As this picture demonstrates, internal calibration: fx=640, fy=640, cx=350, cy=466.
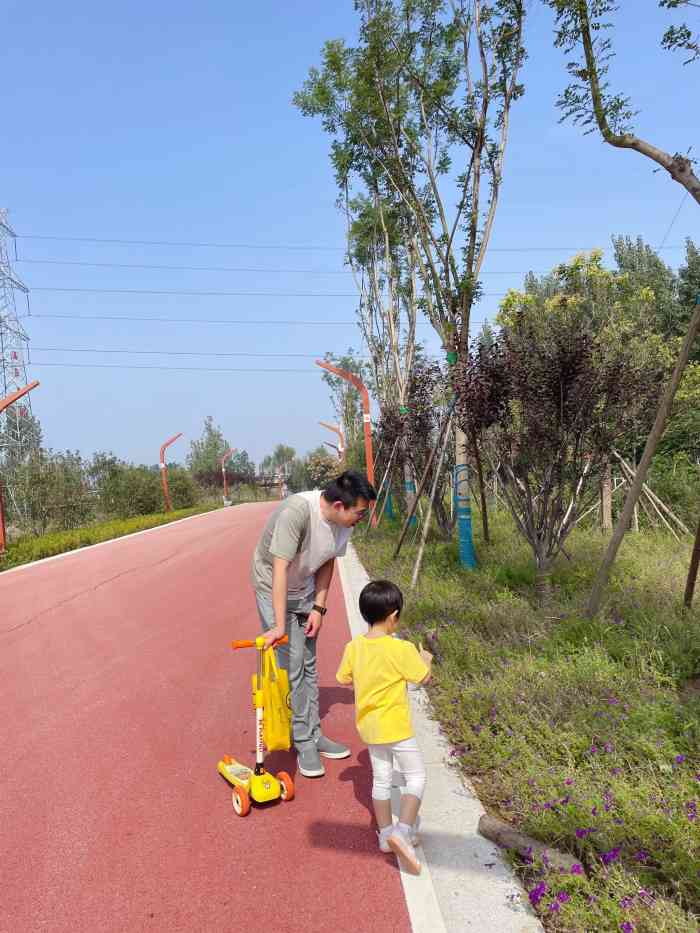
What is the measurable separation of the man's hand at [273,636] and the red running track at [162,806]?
0.86 m

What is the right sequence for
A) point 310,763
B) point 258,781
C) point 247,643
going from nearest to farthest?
point 247,643, point 258,781, point 310,763

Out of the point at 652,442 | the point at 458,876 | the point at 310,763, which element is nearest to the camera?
the point at 458,876

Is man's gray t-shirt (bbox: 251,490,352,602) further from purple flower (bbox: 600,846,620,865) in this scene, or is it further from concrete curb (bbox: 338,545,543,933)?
purple flower (bbox: 600,846,620,865)

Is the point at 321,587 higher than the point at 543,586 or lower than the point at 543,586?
higher

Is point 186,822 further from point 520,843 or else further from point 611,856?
point 611,856

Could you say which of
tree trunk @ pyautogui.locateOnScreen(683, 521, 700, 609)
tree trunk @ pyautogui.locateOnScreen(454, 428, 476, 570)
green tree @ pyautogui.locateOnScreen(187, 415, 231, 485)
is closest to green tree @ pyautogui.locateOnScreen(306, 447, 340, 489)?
green tree @ pyautogui.locateOnScreen(187, 415, 231, 485)

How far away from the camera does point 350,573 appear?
10.7m

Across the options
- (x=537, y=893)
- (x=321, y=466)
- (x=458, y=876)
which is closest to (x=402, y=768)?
(x=458, y=876)

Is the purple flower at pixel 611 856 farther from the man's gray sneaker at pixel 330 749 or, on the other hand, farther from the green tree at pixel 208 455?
the green tree at pixel 208 455

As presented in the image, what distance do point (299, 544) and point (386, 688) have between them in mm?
934

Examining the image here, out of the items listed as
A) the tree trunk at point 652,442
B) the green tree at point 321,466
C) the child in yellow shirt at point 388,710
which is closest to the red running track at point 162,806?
the child in yellow shirt at point 388,710

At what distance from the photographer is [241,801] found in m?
3.21

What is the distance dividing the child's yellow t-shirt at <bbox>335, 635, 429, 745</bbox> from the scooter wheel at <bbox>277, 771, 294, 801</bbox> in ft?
2.50

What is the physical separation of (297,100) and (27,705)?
12.3 m
